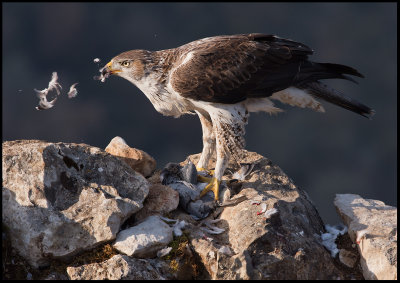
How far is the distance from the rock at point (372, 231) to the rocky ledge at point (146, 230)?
1 cm

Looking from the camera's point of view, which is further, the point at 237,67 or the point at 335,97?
the point at 335,97

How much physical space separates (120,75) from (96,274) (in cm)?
383

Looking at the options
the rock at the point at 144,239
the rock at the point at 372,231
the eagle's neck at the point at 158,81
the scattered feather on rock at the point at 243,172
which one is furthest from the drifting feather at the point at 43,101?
the rock at the point at 372,231

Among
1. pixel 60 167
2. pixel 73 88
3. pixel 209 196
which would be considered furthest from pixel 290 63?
pixel 60 167

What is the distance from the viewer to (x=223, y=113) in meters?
9.70

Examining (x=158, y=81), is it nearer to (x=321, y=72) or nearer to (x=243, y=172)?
(x=243, y=172)

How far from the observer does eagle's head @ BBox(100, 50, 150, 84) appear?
9.84 metres

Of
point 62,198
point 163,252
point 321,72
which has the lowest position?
point 163,252

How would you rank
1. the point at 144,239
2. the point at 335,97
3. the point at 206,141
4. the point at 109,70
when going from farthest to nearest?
the point at 206,141
the point at 335,97
the point at 109,70
the point at 144,239

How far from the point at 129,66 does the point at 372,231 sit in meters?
4.57

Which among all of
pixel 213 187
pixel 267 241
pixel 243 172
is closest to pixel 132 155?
pixel 213 187

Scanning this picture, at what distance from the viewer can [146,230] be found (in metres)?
7.96

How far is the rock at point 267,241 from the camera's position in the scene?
7.68m

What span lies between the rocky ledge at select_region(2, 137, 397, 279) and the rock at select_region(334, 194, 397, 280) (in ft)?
0.05
